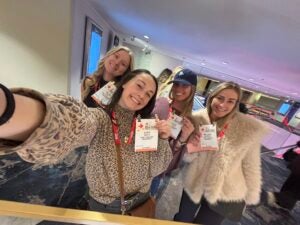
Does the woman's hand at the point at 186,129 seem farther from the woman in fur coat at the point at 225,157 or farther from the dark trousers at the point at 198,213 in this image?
the dark trousers at the point at 198,213

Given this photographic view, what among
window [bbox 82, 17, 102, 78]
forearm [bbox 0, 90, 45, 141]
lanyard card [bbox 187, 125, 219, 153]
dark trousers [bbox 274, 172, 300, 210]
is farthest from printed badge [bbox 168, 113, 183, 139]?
window [bbox 82, 17, 102, 78]

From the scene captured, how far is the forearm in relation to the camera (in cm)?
33

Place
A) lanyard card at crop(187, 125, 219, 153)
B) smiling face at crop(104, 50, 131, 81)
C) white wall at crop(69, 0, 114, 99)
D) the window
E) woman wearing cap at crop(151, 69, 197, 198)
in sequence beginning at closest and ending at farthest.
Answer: lanyard card at crop(187, 125, 219, 153)
woman wearing cap at crop(151, 69, 197, 198)
smiling face at crop(104, 50, 131, 81)
white wall at crop(69, 0, 114, 99)
the window

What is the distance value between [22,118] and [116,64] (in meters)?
1.06

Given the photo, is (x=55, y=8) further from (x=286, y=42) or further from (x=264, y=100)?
(x=264, y=100)

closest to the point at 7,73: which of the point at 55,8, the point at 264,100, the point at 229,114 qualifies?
the point at 55,8

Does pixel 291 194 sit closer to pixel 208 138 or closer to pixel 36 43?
pixel 208 138

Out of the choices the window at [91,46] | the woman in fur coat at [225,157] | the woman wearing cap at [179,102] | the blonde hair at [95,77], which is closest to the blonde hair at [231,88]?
the woman in fur coat at [225,157]

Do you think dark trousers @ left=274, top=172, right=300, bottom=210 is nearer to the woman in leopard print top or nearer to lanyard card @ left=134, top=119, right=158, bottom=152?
the woman in leopard print top

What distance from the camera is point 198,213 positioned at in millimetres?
1242

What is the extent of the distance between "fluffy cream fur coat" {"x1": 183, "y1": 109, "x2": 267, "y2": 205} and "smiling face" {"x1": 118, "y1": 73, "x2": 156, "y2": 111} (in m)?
0.43

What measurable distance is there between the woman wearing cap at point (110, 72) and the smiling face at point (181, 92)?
38cm

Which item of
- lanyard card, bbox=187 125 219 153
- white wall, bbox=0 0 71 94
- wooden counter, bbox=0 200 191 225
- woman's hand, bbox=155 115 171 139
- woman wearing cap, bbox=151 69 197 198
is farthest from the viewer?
white wall, bbox=0 0 71 94

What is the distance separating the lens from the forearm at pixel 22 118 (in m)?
0.33
